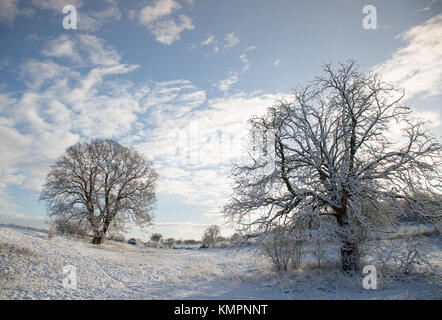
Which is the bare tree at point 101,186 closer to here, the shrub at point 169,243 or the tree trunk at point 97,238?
the tree trunk at point 97,238

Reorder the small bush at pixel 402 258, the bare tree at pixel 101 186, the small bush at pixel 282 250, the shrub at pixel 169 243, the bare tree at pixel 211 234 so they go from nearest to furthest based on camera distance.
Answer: the small bush at pixel 402 258, the small bush at pixel 282 250, the bare tree at pixel 101 186, the bare tree at pixel 211 234, the shrub at pixel 169 243

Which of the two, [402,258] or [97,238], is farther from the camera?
[97,238]

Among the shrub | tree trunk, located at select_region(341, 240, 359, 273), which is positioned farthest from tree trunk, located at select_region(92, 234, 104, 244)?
tree trunk, located at select_region(341, 240, 359, 273)

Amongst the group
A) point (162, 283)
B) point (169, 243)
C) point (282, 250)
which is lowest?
point (169, 243)

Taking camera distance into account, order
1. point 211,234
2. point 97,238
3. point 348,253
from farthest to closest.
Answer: point 211,234, point 97,238, point 348,253

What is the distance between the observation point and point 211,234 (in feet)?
115

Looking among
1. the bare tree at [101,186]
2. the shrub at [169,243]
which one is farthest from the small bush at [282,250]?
the shrub at [169,243]

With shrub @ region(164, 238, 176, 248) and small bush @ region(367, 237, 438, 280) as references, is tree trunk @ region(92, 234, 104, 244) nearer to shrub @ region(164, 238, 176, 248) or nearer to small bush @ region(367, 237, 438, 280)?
shrub @ region(164, 238, 176, 248)

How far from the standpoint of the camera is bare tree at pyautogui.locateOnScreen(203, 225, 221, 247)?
115 feet

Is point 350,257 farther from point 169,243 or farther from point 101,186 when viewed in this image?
point 169,243

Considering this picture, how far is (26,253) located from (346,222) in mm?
14997

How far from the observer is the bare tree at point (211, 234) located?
35.1 meters

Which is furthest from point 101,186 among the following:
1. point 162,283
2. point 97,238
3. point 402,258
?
point 402,258
